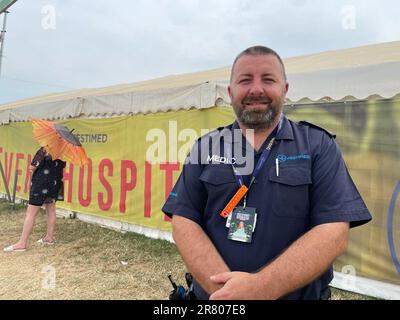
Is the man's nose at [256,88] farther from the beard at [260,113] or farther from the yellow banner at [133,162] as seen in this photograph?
the yellow banner at [133,162]

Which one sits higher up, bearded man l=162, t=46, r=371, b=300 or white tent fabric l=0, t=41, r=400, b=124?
white tent fabric l=0, t=41, r=400, b=124

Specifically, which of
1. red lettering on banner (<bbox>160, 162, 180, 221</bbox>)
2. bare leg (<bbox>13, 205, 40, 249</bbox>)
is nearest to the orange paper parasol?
bare leg (<bbox>13, 205, 40, 249</bbox>)

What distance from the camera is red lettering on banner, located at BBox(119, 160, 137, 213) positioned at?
222 inches

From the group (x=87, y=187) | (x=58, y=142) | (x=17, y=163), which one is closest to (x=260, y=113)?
(x=58, y=142)

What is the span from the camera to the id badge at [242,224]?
1.28 metres

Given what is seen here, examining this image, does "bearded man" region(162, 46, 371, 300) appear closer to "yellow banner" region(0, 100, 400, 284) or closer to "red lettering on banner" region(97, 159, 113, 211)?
"yellow banner" region(0, 100, 400, 284)

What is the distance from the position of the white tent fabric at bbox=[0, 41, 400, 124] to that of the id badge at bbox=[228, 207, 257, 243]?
8.35 ft

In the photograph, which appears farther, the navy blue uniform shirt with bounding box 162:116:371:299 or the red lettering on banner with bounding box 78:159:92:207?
the red lettering on banner with bounding box 78:159:92:207

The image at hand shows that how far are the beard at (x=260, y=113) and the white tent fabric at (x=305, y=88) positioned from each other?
230 centimetres

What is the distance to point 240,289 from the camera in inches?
44.3

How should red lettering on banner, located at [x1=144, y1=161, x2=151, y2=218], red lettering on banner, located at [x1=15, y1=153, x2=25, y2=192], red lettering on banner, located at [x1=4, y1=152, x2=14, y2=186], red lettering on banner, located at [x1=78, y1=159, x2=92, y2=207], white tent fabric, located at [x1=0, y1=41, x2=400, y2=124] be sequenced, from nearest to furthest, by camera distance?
white tent fabric, located at [x1=0, y1=41, x2=400, y2=124] → red lettering on banner, located at [x1=144, y1=161, x2=151, y2=218] → red lettering on banner, located at [x1=78, y1=159, x2=92, y2=207] → red lettering on banner, located at [x1=15, y1=153, x2=25, y2=192] → red lettering on banner, located at [x1=4, y1=152, x2=14, y2=186]

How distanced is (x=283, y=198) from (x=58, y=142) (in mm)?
4492

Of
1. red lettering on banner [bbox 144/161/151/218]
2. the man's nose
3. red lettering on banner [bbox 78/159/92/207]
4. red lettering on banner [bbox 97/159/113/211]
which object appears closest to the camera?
the man's nose

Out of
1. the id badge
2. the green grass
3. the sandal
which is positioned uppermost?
the id badge
